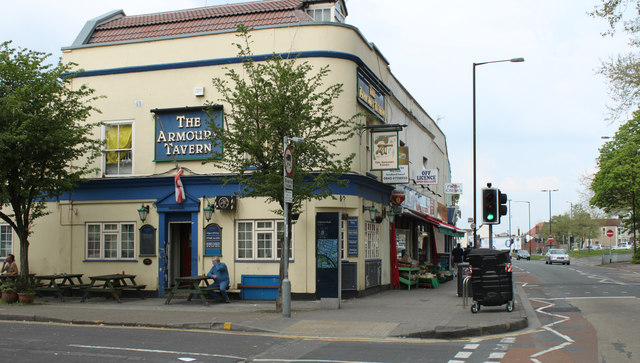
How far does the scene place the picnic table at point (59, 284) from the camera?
1873 centimetres

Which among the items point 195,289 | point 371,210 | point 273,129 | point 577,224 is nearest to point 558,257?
point 371,210

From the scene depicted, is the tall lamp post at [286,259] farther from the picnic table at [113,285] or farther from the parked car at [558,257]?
the parked car at [558,257]

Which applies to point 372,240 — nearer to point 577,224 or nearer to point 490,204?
point 490,204

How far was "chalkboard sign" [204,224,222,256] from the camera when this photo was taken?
19.1m

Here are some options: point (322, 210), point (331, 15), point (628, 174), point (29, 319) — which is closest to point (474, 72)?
point (331, 15)

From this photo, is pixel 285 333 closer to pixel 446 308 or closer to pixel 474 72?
pixel 446 308

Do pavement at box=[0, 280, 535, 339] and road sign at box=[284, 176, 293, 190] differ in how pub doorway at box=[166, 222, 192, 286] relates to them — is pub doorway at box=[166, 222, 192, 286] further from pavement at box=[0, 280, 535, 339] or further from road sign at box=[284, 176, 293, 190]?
road sign at box=[284, 176, 293, 190]

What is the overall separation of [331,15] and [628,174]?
4298 centimetres

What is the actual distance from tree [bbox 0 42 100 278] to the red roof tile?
394 centimetres

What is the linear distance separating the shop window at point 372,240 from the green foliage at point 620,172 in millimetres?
38420

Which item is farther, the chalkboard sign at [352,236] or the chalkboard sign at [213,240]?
the chalkboard sign at [213,240]

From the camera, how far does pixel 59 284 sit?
19297mm

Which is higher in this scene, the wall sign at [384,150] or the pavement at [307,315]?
the wall sign at [384,150]

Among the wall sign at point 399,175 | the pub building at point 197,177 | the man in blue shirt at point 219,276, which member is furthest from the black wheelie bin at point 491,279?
the man in blue shirt at point 219,276
